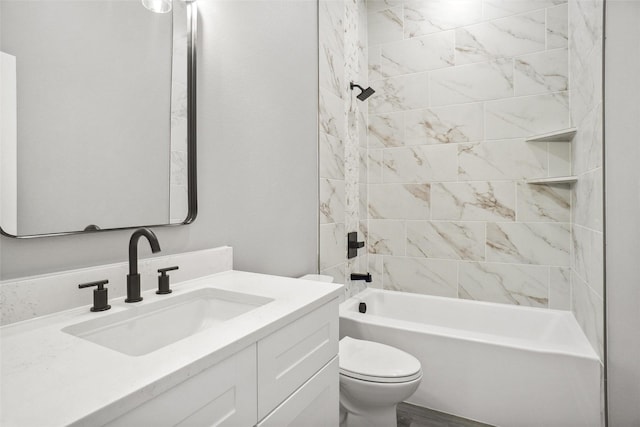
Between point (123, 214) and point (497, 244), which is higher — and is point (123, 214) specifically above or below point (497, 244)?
above

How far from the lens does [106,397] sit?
1.62 ft

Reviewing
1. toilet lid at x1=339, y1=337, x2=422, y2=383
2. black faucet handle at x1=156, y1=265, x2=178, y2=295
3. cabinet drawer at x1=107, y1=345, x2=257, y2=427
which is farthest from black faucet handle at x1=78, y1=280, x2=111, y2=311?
toilet lid at x1=339, y1=337, x2=422, y2=383

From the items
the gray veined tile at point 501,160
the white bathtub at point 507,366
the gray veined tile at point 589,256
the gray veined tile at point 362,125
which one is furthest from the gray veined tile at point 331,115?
the gray veined tile at point 589,256

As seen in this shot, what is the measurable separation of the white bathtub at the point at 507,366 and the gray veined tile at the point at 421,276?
395 millimetres

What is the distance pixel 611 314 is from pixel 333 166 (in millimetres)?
1589

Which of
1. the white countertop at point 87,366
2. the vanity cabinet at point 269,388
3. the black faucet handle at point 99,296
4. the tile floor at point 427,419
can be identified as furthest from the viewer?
the tile floor at point 427,419

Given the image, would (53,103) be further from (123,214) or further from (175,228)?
(175,228)

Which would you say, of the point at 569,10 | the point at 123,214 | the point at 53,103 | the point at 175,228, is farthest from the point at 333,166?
A: the point at 569,10

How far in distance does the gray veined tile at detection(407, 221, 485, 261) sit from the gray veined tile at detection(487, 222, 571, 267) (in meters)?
0.08

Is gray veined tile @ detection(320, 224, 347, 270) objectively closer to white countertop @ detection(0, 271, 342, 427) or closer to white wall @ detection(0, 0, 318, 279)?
white wall @ detection(0, 0, 318, 279)

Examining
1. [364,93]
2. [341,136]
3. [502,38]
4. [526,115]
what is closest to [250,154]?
[341,136]

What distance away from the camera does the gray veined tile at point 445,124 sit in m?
2.48

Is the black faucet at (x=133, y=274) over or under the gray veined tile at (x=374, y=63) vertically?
under

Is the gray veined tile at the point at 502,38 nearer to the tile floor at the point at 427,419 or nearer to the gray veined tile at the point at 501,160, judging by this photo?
the gray veined tile at the point at 501,160
